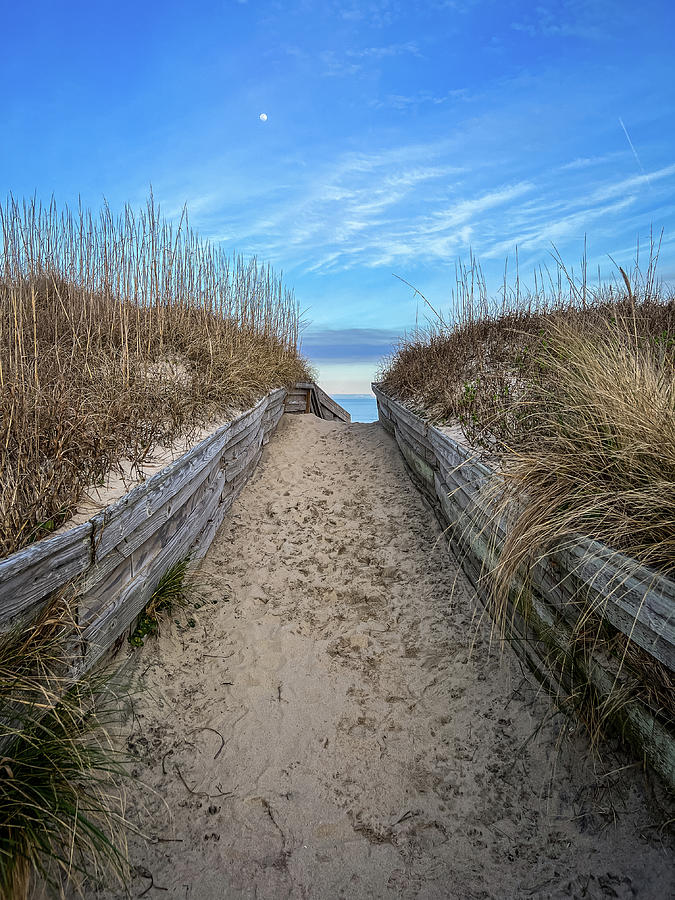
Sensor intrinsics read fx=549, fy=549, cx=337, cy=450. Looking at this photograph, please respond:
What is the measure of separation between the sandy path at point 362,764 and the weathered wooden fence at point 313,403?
575 cm

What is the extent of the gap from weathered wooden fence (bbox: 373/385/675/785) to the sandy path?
0.64ft

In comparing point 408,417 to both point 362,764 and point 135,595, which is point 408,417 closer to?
point 135,595

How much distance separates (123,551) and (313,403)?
7792 millimetres

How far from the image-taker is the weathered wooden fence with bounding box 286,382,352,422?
30.0ft

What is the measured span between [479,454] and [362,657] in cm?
127

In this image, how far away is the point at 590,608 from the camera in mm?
1891

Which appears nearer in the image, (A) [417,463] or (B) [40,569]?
(B) [40,569]

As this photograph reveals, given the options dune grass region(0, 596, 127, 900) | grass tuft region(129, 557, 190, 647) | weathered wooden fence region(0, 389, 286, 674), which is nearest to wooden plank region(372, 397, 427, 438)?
weathered wooden fence region(0, 389, 286, 674)

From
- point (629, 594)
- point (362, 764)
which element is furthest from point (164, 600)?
point (629, 594)

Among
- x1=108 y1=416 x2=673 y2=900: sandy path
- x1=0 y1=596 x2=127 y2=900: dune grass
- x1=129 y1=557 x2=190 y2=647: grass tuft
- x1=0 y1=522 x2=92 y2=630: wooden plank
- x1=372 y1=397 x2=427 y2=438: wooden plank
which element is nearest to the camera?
x1=0 y1=596 x2=127 y2=900: dune grass

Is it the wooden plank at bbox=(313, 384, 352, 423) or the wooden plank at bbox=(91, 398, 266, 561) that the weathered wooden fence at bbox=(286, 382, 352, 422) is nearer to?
the wooden plank at bbox=(313, 384, 352, 423)

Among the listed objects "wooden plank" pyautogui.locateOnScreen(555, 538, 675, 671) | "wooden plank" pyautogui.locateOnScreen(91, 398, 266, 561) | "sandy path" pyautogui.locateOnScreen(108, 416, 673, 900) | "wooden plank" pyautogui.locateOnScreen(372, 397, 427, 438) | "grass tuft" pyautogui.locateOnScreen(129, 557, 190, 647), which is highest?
"wooden plank" pyautogui.locateOnScreen(372, 397, 427, 438)

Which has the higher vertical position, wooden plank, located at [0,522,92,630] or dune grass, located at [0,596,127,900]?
wooden plank, located at [0,522,92,630]

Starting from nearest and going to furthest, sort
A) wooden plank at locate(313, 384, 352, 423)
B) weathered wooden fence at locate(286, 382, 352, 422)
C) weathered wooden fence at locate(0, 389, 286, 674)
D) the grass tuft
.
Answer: weathered wooden fence at locate(0, 389, 286, 674)
the grass tuft
weathered wooden fence at locate(286, 382, 352, 422)
wooden plank at locate(313, 384, 352, 423)
